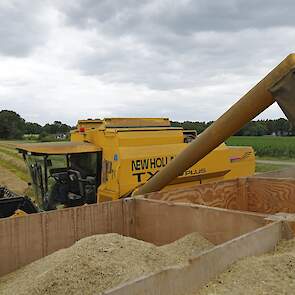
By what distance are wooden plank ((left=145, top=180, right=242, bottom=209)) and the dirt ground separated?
10016 mm

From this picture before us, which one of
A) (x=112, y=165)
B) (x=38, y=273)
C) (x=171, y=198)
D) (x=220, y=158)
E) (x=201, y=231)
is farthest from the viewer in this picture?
(x=220, y=158)

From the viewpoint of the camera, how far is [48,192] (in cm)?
647

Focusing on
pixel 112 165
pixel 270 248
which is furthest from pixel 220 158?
pixel 270 248

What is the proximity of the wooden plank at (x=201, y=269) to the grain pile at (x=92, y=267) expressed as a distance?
338 millimetres

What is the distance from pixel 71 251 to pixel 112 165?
311cm

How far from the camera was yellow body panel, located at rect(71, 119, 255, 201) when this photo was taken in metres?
5.73

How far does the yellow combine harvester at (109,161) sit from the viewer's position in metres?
5.80

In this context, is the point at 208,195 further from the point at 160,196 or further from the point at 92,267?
the point at 92,267

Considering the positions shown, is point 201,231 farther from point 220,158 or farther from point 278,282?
point 220,158

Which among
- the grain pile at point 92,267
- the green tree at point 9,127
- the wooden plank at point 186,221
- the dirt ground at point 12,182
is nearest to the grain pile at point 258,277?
the grain pile at point 92,267

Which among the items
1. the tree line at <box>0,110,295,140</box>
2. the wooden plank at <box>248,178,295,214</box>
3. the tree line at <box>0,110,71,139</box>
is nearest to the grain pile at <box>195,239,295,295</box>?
the wooden plank at <box>248,178,295,214</box>

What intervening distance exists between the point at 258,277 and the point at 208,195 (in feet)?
7.78

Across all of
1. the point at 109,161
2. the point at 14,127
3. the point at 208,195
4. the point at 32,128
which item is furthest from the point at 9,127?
the point at 208,195

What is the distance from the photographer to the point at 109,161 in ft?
19.4
